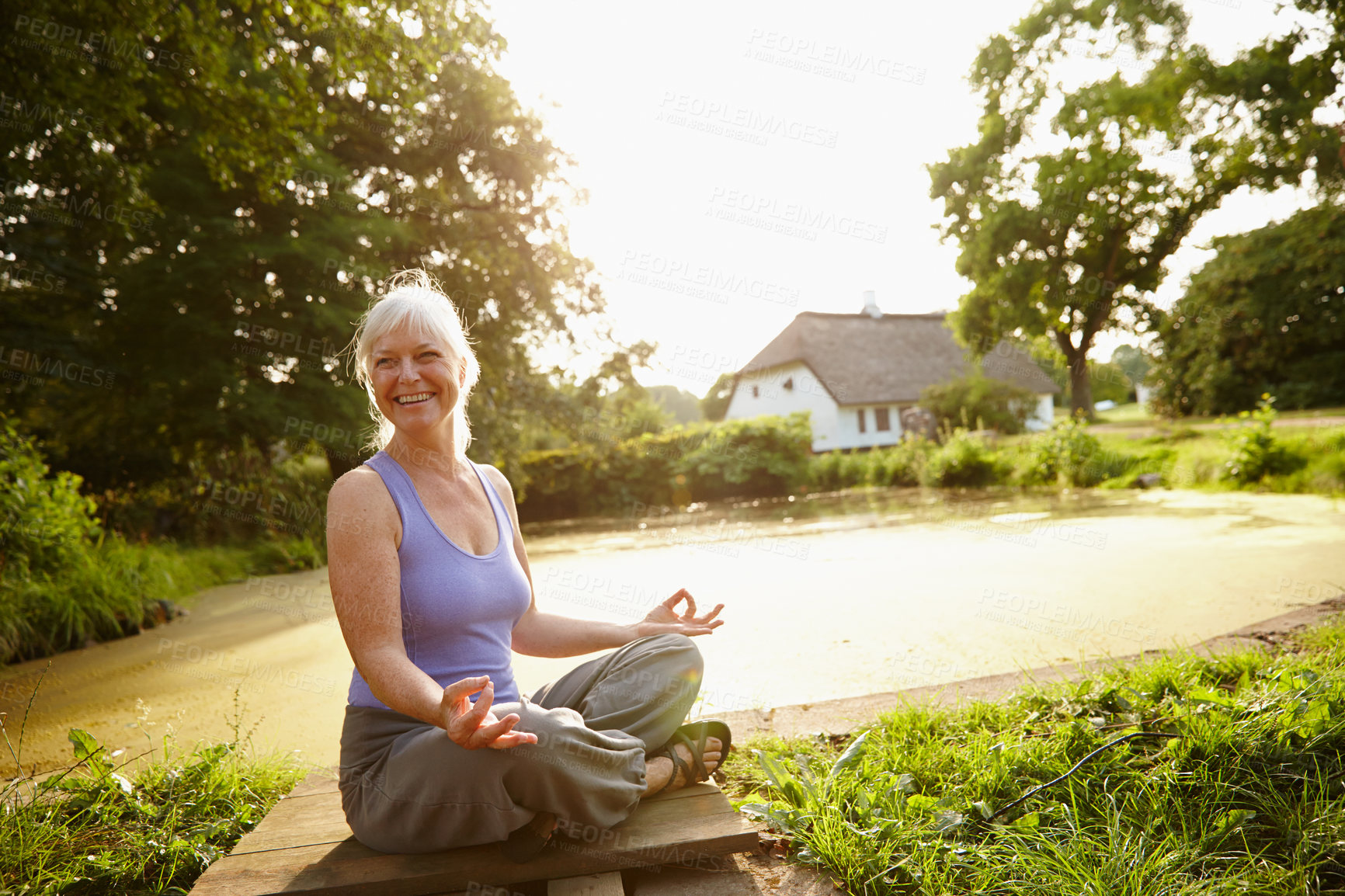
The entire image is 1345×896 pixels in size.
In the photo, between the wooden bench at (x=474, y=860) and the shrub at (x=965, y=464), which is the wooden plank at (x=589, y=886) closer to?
the wooden bench at (x=474, y=860)

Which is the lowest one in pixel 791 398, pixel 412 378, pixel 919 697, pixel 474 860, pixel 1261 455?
pixel 919 697

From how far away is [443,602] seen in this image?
1737mm

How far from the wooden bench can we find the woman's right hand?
337 mm

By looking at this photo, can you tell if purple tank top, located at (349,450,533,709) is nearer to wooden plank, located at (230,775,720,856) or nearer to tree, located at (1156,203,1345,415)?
wooden plank, located at (230,775,720,856)

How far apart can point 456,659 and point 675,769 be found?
60 cm

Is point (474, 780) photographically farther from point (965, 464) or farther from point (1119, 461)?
point (965, 464)

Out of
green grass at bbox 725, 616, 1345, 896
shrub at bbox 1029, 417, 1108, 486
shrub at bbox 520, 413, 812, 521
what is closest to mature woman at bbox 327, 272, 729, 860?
green grass at bbox 725, 616, 1345, 896

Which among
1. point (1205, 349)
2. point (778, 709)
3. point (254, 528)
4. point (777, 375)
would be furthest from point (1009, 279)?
point (778, 709)

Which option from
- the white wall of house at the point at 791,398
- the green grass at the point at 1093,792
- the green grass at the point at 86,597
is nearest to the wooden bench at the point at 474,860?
the green grass at the point at 1093,792

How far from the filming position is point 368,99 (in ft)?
36.1

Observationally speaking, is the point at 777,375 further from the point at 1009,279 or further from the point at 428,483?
the point at 428,483

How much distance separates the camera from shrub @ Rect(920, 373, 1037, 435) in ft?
78.4

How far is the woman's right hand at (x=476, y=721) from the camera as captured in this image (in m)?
1.37

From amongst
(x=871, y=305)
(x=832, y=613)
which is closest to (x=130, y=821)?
(x=832, y=613)
